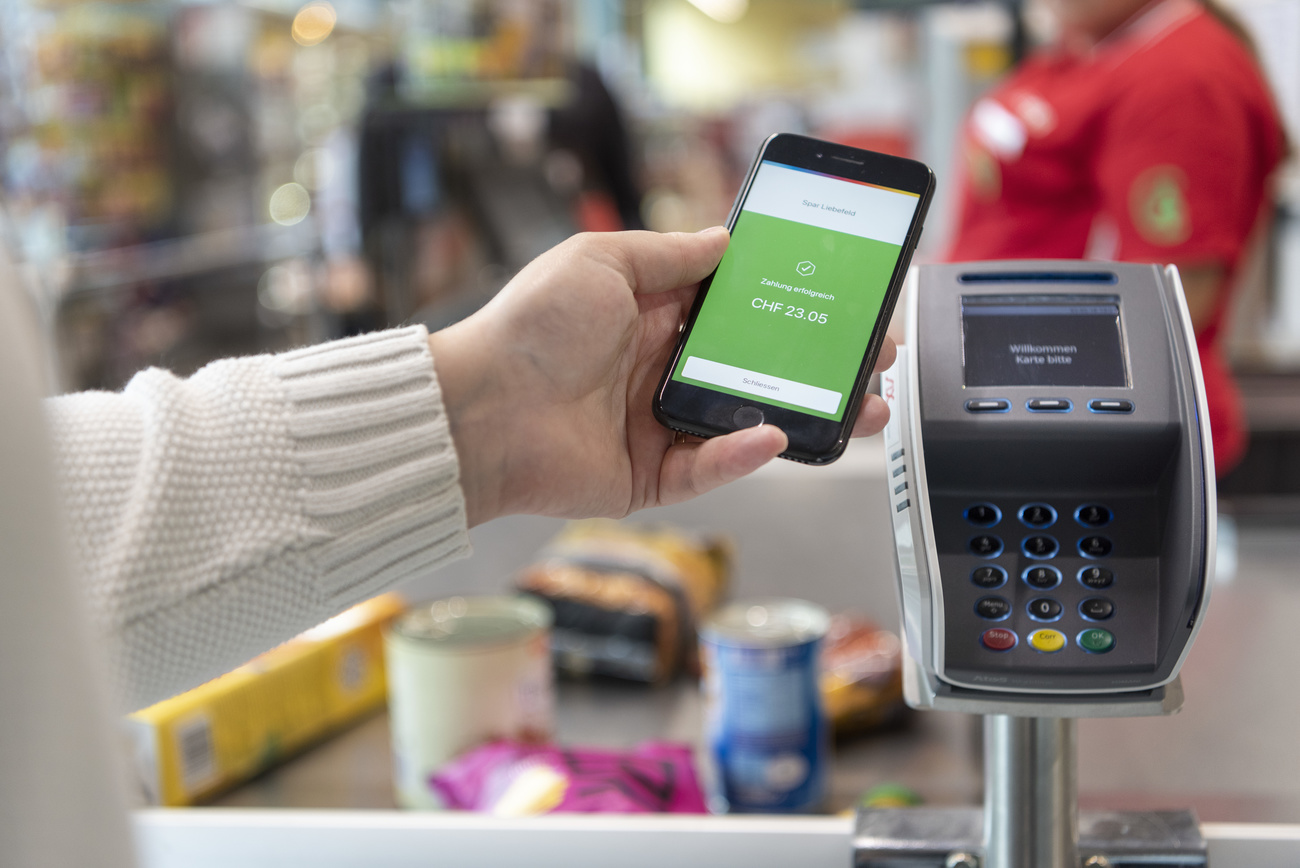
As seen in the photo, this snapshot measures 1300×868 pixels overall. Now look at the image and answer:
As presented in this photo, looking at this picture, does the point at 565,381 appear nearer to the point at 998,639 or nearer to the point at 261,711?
the point at 998,639

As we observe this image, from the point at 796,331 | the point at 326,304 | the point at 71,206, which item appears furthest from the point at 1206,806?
the point at 71,206

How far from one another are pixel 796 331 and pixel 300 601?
339mm

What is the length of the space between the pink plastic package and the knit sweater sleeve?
0.23 meters

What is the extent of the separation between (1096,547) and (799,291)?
9.5 inches

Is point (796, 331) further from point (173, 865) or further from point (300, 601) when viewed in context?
point (173, 865)

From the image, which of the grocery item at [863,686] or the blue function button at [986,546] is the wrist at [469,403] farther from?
the grocery item at [863,686]

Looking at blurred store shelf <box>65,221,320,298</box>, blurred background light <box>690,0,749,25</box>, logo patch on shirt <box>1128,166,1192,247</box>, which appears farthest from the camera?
blurred background light <box>690,0,749,25</box>

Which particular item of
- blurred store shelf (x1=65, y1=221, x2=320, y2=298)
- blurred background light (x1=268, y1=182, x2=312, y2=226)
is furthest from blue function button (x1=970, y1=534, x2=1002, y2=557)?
blurred background light (x1=268, y1=182, x2=312, y2=226)

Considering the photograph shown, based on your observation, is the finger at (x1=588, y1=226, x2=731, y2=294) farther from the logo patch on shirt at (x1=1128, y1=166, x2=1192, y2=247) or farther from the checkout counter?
the logo patch on shirt at (x1=1128, y1=166, x2=1192, y2=247)

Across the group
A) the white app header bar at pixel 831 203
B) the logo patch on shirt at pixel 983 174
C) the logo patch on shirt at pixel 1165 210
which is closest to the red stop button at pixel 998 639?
the white app header bar at pixel 831 203

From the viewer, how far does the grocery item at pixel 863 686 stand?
39.2 inches

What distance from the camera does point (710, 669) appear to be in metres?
0.88

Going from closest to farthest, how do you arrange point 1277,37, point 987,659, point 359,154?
1. point 987,659
2. point 359,154
3. point 1277,37

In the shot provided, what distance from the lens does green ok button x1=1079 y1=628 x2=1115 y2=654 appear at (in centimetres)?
55
